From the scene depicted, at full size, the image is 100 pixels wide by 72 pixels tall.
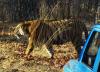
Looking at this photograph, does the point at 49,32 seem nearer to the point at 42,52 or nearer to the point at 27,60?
the point at 42,52

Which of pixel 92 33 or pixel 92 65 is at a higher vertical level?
pixel 92 33

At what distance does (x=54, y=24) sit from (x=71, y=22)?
1.86 feet

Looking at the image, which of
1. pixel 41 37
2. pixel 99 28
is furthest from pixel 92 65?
pixel 41 37

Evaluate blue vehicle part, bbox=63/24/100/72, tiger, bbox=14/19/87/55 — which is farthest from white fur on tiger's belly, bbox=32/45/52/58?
blue vehicle part, bbox=63/24/100/72

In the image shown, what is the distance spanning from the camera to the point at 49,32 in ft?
39.4

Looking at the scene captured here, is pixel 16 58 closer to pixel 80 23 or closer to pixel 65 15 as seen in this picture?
pixel 80 23

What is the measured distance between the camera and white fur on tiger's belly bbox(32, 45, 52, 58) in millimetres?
11156

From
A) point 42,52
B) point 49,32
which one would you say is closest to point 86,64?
point 42,52

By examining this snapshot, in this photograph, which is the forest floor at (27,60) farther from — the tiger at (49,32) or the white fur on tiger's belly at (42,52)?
the tiger at (49,32)

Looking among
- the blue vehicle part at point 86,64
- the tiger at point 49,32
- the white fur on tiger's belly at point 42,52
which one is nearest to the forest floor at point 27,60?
the white fur on tiger's belly at point 42,52

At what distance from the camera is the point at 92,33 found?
417 centimetres

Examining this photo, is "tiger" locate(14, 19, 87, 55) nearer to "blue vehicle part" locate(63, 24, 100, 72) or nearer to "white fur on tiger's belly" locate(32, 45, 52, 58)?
"white fur on tiger's belly" locate(32, 45, 52, 58)

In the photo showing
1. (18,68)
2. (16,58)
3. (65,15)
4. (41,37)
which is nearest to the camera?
(18,68)

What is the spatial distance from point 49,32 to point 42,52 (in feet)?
2.72
